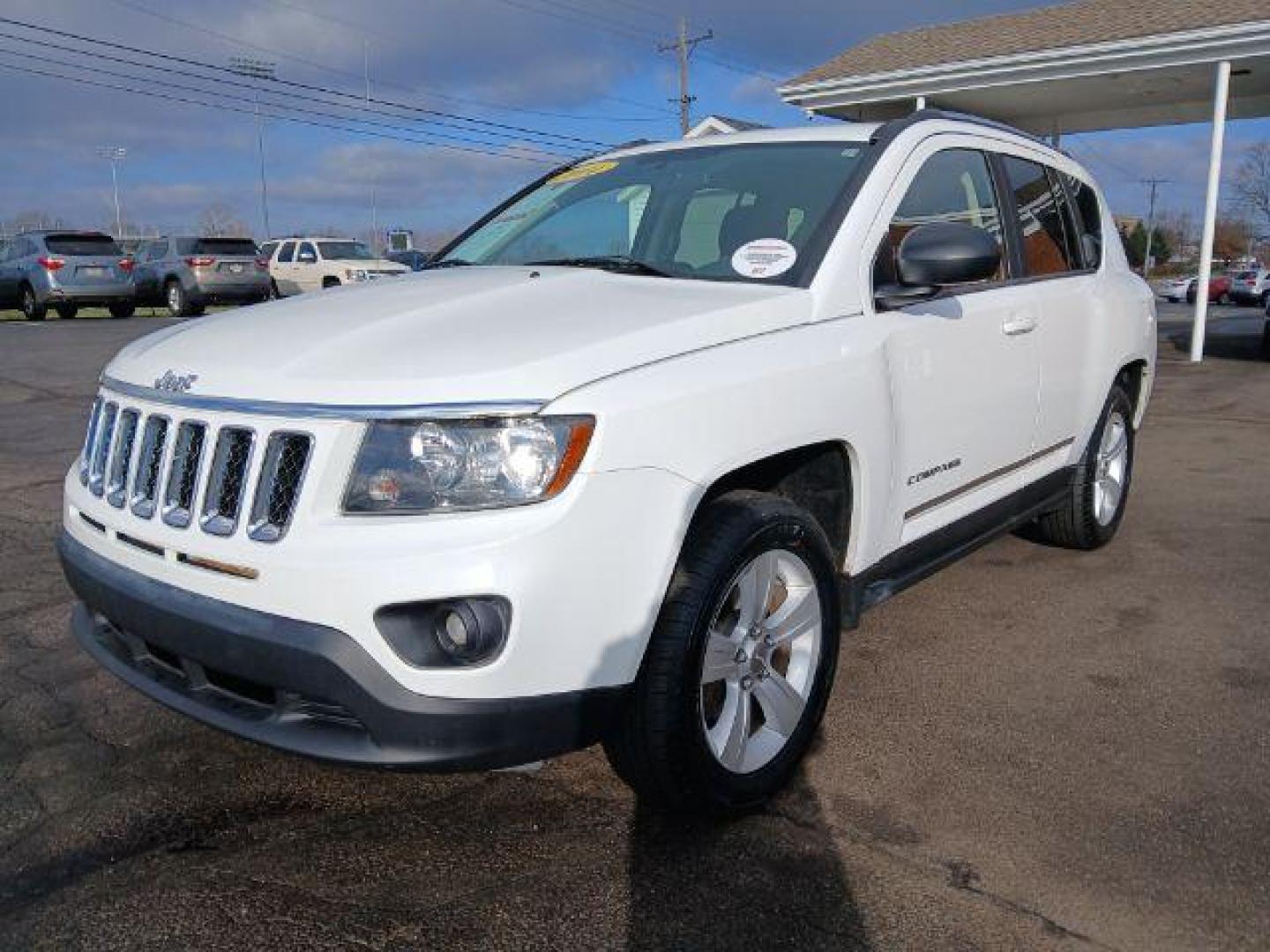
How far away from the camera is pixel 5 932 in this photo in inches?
88.8

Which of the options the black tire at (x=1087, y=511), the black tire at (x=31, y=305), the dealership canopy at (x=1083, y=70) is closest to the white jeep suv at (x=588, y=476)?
the black tire at (x=1087, y=511)

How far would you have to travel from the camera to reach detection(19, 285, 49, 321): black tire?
20656 mm

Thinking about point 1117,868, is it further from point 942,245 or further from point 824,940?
point 942,245

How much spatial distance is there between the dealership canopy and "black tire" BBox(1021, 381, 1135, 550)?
10.3m

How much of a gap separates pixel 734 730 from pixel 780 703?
0.65 feet

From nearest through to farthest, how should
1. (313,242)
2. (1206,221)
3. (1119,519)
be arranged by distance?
1. (1119,519)
2. (1206,221)
3. (313,242)

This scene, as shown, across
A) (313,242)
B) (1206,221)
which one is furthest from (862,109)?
(313,242)

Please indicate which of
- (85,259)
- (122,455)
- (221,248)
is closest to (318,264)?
(221,248)

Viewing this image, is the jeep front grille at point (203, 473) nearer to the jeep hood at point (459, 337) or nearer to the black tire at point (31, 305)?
the jeep hood at point (459, 337)

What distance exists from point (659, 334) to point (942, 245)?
1019 millimetres

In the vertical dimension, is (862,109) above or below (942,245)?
above

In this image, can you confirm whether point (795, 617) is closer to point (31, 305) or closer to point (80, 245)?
point (80, 245)

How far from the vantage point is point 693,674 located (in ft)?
7.97

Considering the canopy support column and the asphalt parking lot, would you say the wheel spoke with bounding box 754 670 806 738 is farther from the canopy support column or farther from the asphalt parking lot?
the canopy support column
